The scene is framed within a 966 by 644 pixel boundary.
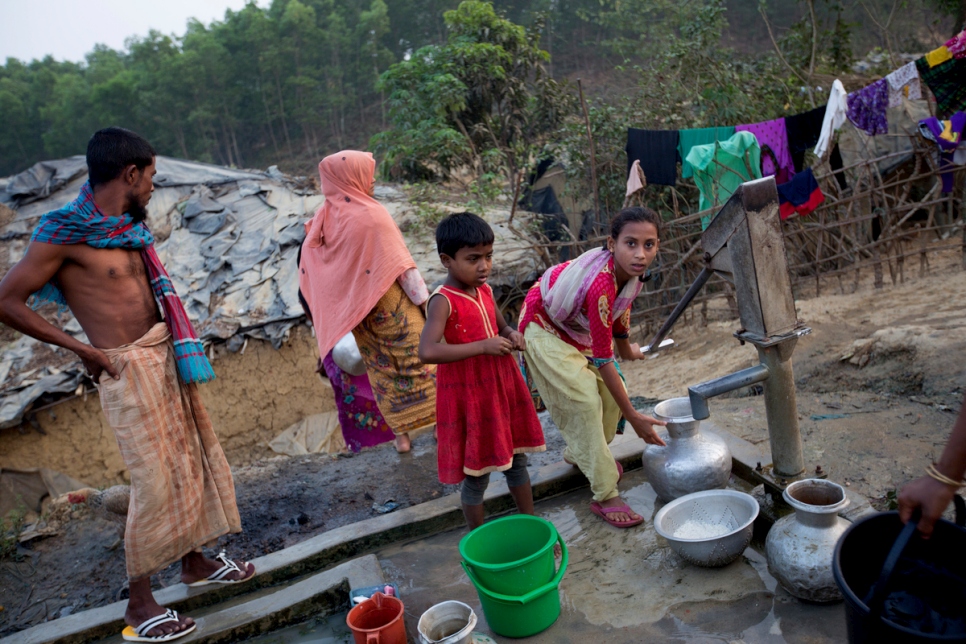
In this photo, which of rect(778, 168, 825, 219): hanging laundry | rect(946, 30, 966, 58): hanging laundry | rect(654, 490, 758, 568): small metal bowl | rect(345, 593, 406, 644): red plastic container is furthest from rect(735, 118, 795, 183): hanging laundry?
rect(345, 593, 406, 644): red plastic container

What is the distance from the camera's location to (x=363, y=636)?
2.00 metres

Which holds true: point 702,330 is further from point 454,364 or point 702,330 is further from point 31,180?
point 31,180

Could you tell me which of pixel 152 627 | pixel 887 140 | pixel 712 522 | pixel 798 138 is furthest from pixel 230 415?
pixel 887 140

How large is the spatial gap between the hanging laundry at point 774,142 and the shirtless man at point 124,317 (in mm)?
6482

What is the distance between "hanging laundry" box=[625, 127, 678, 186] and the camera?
7227mm

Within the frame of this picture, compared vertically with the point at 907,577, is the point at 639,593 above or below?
below

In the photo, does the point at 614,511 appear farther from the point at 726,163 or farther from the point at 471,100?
the point at 471,100

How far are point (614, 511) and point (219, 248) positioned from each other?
281 inches

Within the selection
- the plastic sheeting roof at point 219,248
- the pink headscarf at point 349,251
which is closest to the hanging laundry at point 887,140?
the plastic sheeting roof at point 219,248

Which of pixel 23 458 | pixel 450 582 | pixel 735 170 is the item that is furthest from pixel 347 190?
pixel 23 458

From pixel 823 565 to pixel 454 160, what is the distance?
380 inches

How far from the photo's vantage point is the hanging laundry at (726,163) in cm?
670

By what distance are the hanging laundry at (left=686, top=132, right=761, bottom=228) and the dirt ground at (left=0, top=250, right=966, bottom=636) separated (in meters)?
2.04

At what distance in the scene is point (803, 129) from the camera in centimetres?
697
